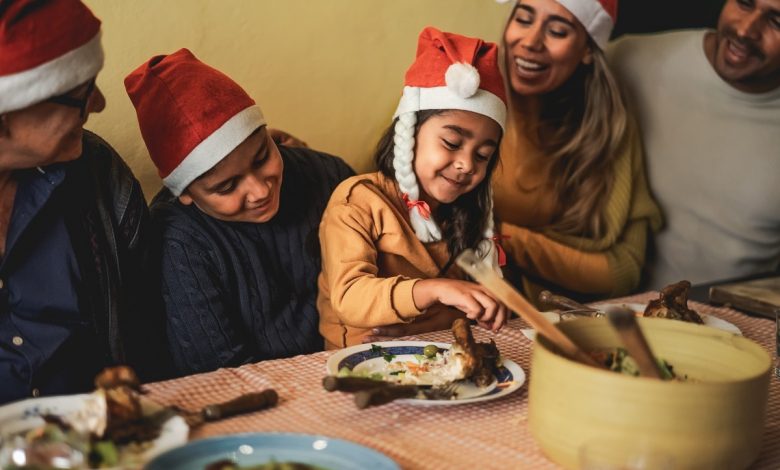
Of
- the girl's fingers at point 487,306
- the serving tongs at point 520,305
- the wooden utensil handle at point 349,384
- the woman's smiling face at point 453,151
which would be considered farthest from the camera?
the woman's smiling face at point 453,151

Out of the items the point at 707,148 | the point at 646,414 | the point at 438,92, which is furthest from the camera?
the point at 707,148

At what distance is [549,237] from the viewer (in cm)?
261

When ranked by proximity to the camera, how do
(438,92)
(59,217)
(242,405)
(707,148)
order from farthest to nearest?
(707,148) < (438,92) < (59,217) < (242,405)

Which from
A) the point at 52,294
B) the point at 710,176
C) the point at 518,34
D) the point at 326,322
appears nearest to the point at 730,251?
the point at 710,176

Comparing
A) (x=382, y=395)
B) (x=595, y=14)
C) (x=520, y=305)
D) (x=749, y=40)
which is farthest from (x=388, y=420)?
(x=749, y=40)

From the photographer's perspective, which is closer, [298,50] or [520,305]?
[520,305]

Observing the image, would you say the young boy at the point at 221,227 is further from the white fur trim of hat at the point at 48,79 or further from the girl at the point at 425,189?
the white fur trim of hat at the point at 48,79

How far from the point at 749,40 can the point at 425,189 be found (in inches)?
50.8

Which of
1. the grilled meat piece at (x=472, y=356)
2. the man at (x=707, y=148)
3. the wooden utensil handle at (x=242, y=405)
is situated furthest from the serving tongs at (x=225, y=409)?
the man at (x=707, y=148)

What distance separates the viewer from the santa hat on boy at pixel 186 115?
1.79 m

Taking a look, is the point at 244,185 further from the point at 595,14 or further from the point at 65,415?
the point at 595,14

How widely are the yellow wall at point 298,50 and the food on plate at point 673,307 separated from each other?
1189 millimetres

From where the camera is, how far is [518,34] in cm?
252

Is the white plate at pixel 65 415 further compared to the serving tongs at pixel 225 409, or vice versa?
the serving tongs at pixel 225 409
